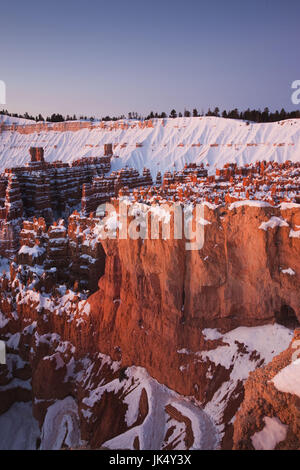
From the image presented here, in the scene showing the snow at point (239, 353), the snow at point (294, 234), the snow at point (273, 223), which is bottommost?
the snow at point (239, 353)

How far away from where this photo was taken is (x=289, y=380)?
4195 mm

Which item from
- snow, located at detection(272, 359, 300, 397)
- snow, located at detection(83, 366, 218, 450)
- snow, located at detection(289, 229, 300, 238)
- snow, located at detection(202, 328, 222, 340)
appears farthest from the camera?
snow, located at detection(202, 328, 222, 340)

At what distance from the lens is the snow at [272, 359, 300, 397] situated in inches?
160

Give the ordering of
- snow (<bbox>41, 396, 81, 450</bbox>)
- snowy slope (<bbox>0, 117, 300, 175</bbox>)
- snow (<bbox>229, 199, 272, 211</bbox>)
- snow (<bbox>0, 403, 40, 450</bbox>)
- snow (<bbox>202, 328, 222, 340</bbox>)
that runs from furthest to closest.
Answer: snowy slope (<bbox>0, 117, 300, 175</bbox>) < snow (<bbox>0, 403, 40, 450</bbox>) < snow (<bbox>41, 396, 81, 450</bbox>) < snow (<bbox>202, 328, 222, 340</bbox>) < snow (<bbox>229, 199, 272, 211</bbox>)

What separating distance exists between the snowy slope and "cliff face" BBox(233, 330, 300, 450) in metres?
44.0

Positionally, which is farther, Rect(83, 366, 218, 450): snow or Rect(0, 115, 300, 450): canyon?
Rect(0, 115, 300, 450): canyon

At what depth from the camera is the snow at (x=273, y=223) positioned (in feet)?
30.1

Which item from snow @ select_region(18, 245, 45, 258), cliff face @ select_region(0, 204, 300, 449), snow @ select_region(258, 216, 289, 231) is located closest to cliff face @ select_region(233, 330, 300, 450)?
cliff face @ select_region(0, 204, 300, 449)

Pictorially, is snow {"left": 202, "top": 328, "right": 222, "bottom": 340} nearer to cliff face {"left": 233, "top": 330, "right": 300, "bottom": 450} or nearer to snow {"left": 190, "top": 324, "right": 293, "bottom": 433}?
snow {"left": 190, "top": 324, "right": 293, "bottom": 433}

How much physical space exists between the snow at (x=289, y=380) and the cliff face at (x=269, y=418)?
12 millimetres

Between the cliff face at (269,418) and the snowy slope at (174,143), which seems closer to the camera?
the cliff face at (269,418)

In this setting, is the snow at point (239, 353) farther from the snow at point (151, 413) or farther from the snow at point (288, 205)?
the snow at point (288, 205)

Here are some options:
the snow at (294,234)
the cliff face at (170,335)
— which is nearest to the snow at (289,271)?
the cliff face at (170,335)
